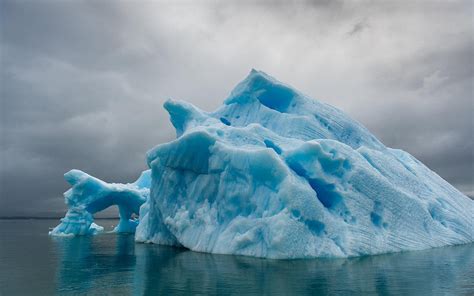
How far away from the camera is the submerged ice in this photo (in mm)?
16172

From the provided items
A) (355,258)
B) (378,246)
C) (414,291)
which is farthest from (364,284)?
(378,246)

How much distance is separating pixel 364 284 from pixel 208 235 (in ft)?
27.5

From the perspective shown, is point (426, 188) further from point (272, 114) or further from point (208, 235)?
point (208, 235)

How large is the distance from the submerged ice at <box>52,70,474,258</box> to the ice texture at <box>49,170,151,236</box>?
7771 millimetres

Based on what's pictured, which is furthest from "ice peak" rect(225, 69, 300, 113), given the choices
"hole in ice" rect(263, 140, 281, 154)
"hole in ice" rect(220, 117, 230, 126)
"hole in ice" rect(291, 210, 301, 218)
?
"hole in ice" rect(291, 210, 301, 218)

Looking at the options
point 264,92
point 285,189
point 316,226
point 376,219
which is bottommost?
point 316,226

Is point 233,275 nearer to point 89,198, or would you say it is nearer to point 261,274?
point 261,274

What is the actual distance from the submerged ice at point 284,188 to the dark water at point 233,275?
1.03m

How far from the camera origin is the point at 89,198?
3072 cm

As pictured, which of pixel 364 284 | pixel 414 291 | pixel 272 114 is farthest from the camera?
pixel 272 114

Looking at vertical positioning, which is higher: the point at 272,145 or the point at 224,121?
the point at 224,121

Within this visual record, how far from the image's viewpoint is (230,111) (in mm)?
23344

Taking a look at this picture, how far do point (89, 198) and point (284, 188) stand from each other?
61.8 feet

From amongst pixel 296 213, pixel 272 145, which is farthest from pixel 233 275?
pixel 272 145
